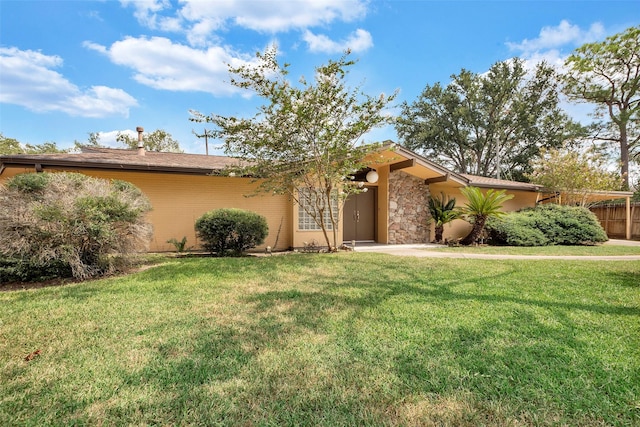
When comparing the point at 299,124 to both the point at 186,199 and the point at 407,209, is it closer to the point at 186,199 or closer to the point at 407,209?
the point at 186,199

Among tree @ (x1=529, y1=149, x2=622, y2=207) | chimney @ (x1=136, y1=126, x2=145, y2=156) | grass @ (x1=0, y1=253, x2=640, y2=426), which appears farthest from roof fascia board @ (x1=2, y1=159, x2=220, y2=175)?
tree @ (x1=529, y1=149, x2=622, y2=207)

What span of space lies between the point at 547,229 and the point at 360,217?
7.79 meters

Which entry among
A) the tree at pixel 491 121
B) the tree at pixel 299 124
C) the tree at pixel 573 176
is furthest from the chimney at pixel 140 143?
the tree at pixel 491 121

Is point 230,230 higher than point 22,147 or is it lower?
lower

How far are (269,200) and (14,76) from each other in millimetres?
10570

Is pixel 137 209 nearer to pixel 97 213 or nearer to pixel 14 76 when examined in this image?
pixel 97 213

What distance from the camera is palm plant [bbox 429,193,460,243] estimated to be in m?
13.0

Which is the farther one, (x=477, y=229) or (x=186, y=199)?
(x=477, y=229)

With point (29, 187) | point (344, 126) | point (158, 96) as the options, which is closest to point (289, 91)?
point (344, 126)

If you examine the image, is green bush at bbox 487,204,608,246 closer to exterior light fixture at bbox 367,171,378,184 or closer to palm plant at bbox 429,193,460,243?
palm plant at bbox 429,193,460,243

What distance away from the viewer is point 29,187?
18.9ft

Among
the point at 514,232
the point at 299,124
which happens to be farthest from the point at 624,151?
the point at 299,124

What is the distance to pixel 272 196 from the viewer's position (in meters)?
11.0

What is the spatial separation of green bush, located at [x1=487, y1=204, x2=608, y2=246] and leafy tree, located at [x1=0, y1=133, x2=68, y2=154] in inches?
1509
